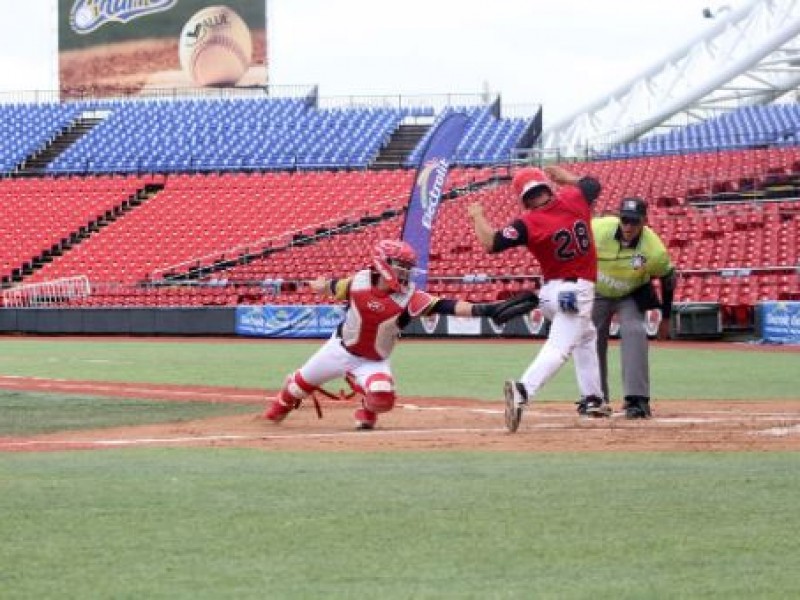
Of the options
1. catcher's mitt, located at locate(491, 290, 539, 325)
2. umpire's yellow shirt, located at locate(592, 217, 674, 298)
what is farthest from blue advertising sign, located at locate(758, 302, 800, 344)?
catcher's mitt, located at locate(491, 290, 539, 325)

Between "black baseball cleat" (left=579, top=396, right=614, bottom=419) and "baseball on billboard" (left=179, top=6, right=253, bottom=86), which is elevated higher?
"baseball on billboard" (left=179, top=6, right=253, bottom=86)

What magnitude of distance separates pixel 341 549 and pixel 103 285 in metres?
37.9

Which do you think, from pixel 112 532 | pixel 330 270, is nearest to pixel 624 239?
pixel 112 532

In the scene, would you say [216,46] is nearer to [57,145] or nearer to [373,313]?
[57,145]

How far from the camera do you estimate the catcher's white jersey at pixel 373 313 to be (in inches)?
482

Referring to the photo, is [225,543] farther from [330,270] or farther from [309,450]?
[330,270]

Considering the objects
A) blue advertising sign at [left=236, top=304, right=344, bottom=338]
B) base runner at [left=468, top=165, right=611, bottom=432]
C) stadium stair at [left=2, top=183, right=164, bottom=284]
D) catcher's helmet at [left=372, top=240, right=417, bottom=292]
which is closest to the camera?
base runner at [left=468, top=165, right=611, bottom=432]

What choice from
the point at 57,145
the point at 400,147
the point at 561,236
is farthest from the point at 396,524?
the point at 57,145

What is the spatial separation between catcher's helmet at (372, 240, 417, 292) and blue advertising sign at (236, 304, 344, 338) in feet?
77.8

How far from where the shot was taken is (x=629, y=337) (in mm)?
13148

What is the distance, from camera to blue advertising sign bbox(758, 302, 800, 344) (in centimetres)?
2988

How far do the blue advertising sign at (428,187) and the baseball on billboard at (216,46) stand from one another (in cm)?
2844

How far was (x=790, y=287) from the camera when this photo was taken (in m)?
32.9

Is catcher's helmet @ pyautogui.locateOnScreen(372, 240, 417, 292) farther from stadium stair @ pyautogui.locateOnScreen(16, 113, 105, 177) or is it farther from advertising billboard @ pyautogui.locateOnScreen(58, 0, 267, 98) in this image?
advertising billboard @ pyautogui.locateOnScreen(58, 0, 267, 98)
